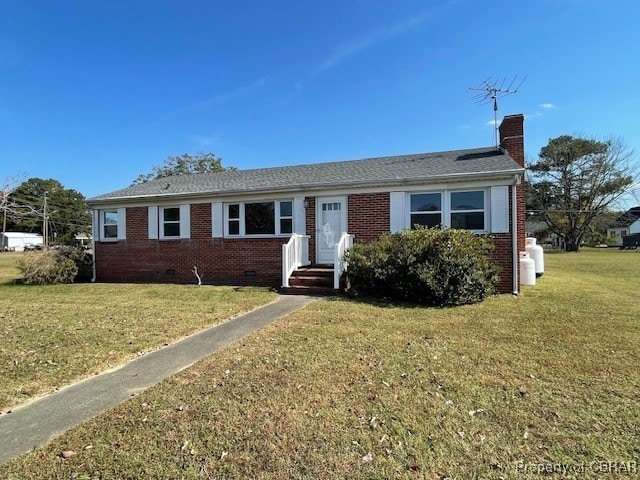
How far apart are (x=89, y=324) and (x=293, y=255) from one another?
549 centimetres

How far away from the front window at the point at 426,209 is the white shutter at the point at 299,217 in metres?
3.32

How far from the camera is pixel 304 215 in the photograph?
1184cm

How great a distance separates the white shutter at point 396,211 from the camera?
35.4 feet

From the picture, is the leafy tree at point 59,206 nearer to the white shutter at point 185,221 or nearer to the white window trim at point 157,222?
the white window trim at point 157,222

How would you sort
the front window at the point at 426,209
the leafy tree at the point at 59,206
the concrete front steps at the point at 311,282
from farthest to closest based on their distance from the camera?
the leafy tree at the point at 59,206 < the front window at the point at 426,209 < the concrete front steps at the point at 311,282

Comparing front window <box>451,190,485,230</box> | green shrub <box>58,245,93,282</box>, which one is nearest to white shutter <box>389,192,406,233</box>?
front window <box>451,190,485,230</box>

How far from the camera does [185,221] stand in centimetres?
1315

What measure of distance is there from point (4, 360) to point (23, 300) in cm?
632

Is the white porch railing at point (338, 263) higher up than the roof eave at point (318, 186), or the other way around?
the roof eave at point (318, 186)

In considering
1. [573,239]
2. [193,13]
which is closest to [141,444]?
[193,13]

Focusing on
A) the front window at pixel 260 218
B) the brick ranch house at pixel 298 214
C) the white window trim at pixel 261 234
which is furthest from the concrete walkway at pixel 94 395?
the front window at pixel 260 218

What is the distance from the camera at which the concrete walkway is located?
3.06 metres

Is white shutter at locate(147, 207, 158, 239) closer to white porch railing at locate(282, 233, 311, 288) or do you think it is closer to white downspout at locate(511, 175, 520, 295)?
white porch railing at locate(282, 233, 311, 288)

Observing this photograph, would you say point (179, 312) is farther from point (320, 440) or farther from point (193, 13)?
point (193, 13)
